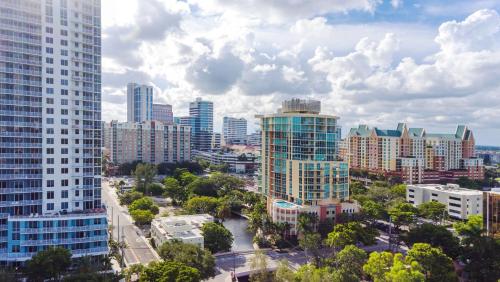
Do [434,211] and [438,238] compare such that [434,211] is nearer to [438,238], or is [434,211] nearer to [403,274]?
[438,238]

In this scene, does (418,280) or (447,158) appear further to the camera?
(447,158)

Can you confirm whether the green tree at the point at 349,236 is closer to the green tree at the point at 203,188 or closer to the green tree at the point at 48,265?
the green tree at the point at 48,265

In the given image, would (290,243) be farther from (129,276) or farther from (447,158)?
(447,158)

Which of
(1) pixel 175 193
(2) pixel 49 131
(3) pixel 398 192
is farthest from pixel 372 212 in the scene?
(2) pixel 49 131

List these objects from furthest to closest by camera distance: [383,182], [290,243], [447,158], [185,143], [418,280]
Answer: [185,143], [447,158], [383,182], [290,243], [418,280]

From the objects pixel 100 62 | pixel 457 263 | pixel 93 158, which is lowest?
pixel 457 263

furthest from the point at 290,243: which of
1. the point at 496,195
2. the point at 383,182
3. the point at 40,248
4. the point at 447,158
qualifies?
the point at 447,158
